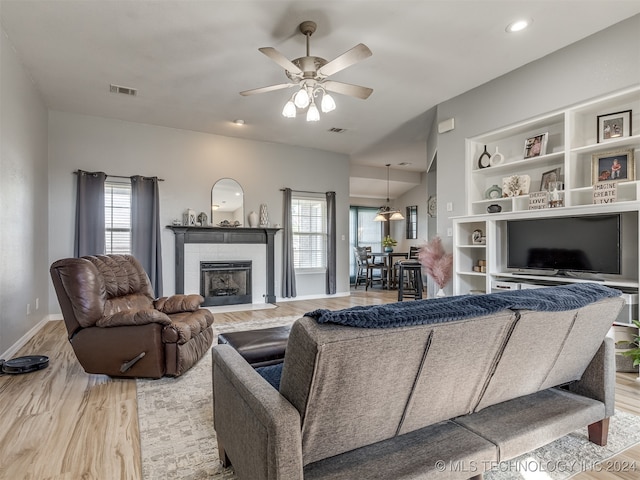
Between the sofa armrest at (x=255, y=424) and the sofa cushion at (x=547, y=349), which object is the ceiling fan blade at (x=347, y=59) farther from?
the sofa armrest at (x=255, y=424)

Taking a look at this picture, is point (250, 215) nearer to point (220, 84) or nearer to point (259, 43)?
point (220, 84)

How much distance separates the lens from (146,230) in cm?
546

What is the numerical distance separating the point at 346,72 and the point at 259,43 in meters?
1.05

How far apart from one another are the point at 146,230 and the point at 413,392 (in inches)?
207

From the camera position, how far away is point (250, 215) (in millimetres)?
6332

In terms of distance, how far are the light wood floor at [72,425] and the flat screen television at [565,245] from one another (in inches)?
39.5

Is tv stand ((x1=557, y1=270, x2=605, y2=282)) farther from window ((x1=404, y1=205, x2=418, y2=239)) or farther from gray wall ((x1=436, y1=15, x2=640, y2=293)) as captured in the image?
window ((x1=404, y1=205, x2=418, y2=239))

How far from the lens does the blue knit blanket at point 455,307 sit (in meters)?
1.00

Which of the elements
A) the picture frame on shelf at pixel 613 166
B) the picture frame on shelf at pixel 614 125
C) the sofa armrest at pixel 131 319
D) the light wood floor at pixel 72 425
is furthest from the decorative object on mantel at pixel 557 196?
the sofa armrest at pixel 131 319

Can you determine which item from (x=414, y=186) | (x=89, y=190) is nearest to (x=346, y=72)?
(x=89, y=190)

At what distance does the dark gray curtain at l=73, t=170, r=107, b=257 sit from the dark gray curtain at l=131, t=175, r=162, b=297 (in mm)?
418

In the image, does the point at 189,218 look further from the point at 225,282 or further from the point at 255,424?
the point at 255,424

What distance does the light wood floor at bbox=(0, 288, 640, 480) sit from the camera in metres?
1.66

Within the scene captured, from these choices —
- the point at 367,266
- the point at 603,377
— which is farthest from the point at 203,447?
the point at 367,266
